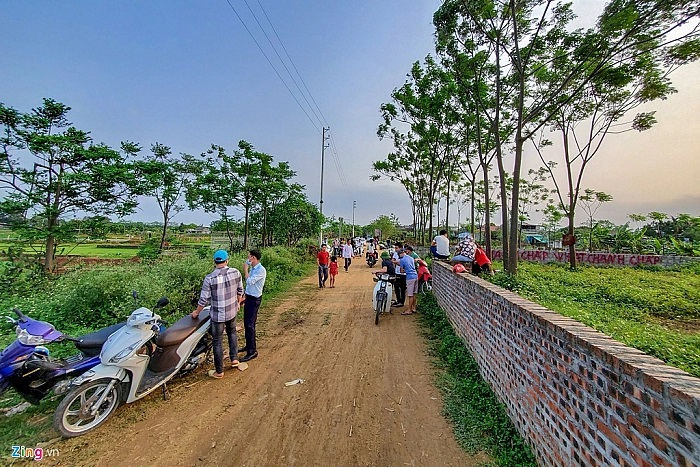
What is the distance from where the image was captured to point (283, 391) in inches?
149

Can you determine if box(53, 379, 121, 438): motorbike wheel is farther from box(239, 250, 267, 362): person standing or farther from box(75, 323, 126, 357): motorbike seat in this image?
box(239, 250, 267, 362): person standing

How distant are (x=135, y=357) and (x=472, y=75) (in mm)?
10655

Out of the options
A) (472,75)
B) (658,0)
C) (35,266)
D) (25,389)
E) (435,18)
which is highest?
(435,18)

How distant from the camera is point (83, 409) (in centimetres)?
300

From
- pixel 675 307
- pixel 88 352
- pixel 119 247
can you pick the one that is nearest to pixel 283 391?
pixel 88 352

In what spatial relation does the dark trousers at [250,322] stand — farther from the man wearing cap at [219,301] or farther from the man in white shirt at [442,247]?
the man in white shirt at [442,247]

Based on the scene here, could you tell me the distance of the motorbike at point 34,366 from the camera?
285cm

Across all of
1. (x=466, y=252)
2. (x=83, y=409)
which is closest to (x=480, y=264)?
(x=466, y=252)

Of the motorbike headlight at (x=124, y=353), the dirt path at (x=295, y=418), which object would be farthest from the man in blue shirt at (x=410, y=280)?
the motorbike headlight at (x=124, y=353)

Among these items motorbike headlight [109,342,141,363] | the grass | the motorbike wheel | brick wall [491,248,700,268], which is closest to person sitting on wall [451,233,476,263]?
the grass

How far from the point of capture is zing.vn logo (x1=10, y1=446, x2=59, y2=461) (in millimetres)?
2674

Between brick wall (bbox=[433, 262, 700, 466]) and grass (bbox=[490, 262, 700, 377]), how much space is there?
423mm

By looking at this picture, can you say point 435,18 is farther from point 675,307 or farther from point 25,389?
point 25,389

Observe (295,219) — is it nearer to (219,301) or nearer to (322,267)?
(322,267)
